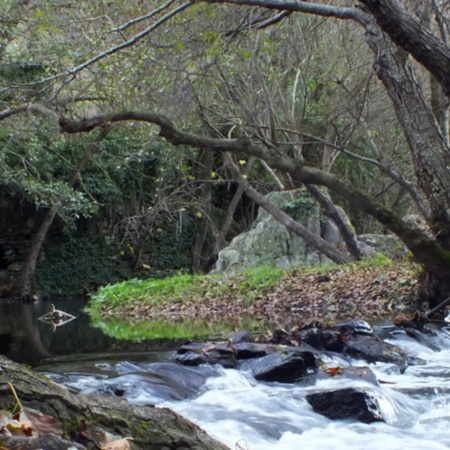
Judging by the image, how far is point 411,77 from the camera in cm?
970

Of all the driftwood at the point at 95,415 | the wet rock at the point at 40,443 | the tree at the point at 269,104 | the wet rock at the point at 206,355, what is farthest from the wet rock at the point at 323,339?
the wet rock at the point at 40,443

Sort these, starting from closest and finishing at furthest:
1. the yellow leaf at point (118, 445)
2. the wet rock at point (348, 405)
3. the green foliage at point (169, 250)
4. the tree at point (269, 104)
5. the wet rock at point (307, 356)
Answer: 1. the yellow leaf at point (118, 445)
2. the wet rock at point (348, 405)
3. the wet rock at point (307, 356)
4. the tree at point (269, 104)
5. the green foliage at point (169, 250)

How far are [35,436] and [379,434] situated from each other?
3.60m

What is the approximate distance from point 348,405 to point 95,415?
3.46m

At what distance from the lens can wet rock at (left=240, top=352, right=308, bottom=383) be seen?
6980mm

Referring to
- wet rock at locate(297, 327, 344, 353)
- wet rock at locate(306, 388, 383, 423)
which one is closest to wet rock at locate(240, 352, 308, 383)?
wet rock at locate(306, 388, 383, 423)

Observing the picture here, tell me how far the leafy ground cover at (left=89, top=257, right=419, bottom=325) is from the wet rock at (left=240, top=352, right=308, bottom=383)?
4.11 meters

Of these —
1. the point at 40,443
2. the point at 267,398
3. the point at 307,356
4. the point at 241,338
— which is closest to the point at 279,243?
the point at 241,338

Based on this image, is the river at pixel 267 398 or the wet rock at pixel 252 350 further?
the wet rock at pixel 252 350

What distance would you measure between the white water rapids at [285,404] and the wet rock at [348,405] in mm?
70

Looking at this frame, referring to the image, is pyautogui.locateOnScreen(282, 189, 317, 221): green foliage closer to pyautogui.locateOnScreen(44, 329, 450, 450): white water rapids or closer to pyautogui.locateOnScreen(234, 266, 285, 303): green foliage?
pyautogui.locateOnScreen(234, 266, 285, 303): green foliage

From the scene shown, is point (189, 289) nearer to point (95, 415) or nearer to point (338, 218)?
point (338, 218)

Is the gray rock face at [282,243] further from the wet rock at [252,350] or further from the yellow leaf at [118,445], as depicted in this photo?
the yellow leaf at [118,445]

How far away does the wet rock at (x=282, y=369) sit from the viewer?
6980mm
